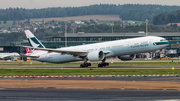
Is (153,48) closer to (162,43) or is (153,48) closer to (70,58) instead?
(162,43)

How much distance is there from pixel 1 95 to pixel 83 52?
40145mm

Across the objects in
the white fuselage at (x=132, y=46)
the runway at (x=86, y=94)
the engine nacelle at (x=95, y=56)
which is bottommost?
the runway at (x=86, y=94)

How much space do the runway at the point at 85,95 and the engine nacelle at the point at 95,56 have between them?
1322 inches

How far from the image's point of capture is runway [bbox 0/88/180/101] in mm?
26828

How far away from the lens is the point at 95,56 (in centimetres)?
6562

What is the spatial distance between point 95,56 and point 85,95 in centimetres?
3693

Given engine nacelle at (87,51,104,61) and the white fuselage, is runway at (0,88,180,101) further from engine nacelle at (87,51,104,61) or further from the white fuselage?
the white fuselage

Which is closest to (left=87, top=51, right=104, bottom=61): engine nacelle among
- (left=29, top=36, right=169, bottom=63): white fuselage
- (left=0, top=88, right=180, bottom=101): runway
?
(left=29, top=36, right=169, bottom=63): white fuselage

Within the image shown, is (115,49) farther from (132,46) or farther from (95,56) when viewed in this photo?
(95,56)

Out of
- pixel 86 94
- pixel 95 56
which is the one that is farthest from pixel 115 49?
pixel 86 94

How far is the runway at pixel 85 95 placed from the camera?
26.8 metres

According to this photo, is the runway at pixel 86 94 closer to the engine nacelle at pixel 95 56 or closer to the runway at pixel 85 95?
the runway at pixel 85 95

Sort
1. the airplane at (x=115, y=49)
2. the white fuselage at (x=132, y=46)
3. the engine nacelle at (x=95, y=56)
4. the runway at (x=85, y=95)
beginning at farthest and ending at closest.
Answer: the engine nacelle at (x=95, y=56), the airplane at (x=115, y=49), the white fuselage at (x=132, y=46), the runway at (x=85, y=95)

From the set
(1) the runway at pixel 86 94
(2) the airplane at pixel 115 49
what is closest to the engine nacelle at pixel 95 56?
(2) the airplane at pixel 115 49
